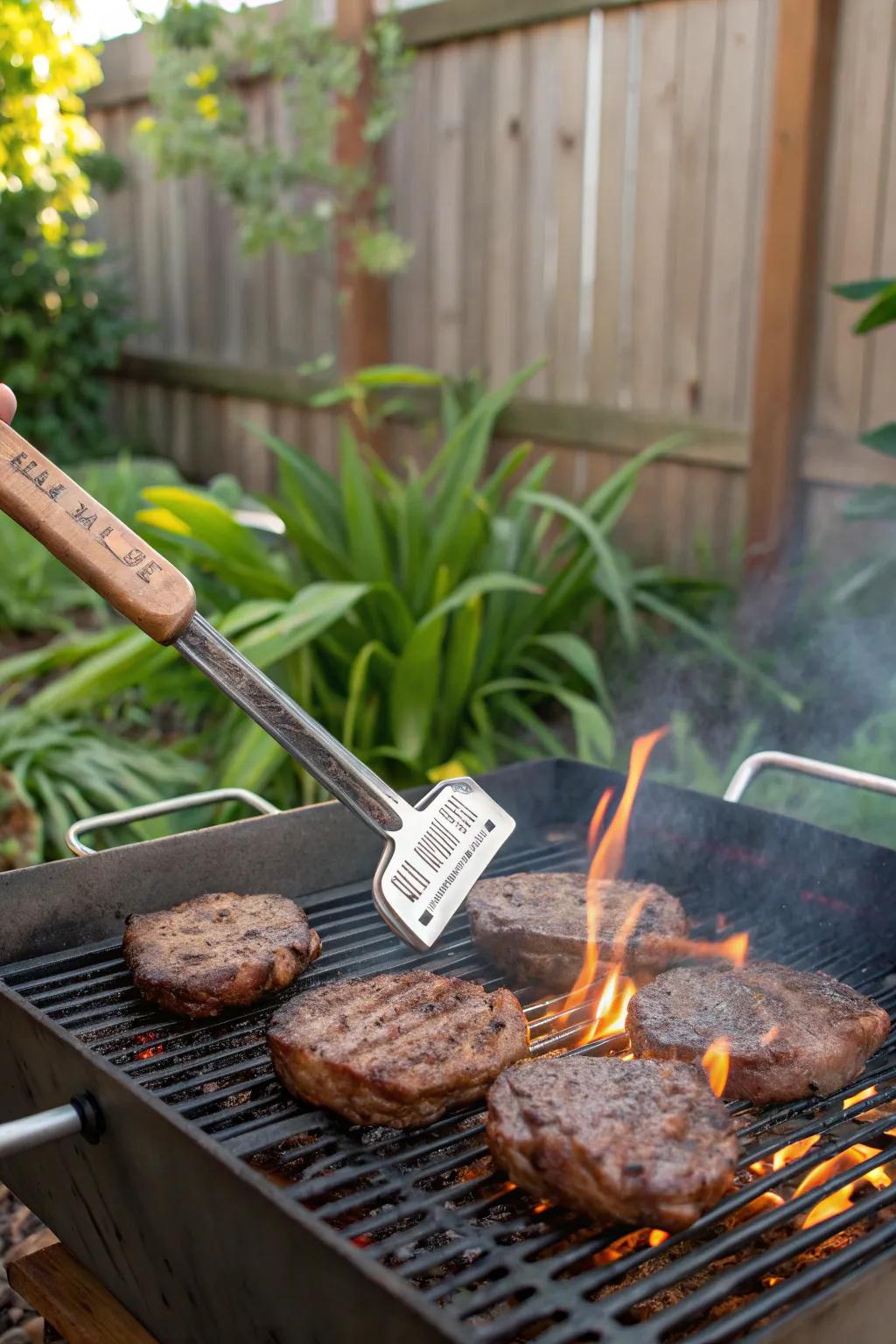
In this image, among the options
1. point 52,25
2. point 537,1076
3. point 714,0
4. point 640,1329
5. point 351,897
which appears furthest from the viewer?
point 52,25

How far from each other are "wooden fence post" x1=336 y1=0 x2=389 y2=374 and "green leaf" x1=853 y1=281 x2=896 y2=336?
299cm

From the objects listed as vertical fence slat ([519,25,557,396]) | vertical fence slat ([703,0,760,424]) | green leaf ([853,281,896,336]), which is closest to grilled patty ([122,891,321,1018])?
green leaf ([853,281,896,336])

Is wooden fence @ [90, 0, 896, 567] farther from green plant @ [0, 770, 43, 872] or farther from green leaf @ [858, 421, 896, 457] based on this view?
green plant @ [0, 770, 43, 872]

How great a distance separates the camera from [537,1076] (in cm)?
161

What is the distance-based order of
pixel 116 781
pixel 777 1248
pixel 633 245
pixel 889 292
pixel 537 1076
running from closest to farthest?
pixel 777 1248 → pixel 537 1076 → pixel 889 292 → pixel 116 781 → pixel 633 245

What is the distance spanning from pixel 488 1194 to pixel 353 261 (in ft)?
16.7

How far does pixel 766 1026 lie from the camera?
1778mm

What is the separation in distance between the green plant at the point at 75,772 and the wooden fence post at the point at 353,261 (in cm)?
244

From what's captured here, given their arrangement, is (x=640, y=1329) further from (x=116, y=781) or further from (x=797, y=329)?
(x=797, y=329)

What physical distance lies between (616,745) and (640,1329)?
9.38 ft

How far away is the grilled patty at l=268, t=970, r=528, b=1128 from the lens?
1.62 meters

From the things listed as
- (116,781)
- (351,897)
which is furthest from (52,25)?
(351,897)

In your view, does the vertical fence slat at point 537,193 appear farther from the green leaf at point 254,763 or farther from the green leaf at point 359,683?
the green leaf at point 254,763

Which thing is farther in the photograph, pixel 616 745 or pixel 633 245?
pixel 633 245
